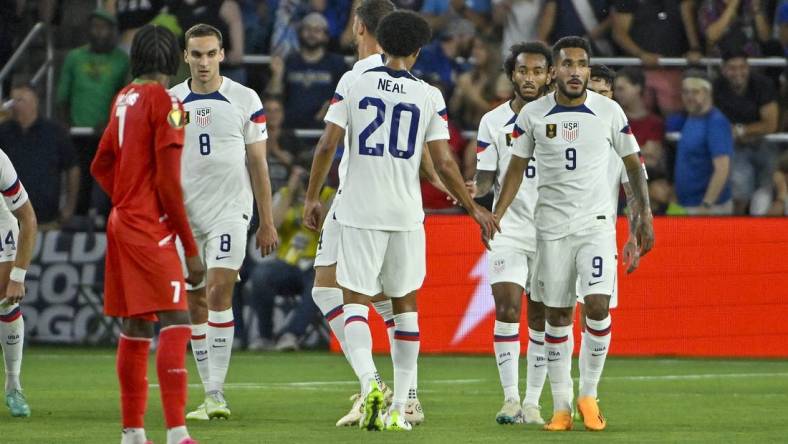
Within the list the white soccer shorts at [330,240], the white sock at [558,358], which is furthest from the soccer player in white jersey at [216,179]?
the white sock at [558,358]

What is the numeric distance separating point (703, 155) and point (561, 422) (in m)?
8.19

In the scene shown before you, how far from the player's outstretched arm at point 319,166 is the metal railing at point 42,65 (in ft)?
38.4

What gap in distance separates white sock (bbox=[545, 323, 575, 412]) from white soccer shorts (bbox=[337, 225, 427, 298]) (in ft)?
3.40

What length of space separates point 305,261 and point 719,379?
529cm

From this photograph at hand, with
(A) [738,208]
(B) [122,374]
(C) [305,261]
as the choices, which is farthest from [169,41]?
(A) [738,208]

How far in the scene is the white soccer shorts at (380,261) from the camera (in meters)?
9.77

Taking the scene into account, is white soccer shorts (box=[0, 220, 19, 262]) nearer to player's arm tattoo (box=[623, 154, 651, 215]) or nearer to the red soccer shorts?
the red soccer shorts

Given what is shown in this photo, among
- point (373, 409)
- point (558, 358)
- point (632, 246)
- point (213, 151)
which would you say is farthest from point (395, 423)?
point (213, 151)

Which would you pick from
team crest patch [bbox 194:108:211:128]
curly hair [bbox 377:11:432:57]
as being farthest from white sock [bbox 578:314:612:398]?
team crest patch [bbox 194:108:211:128]

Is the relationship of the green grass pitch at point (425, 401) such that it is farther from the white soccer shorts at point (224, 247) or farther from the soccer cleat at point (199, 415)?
the white soccer shorts at point (224, 247)

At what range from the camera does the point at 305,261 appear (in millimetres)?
17938

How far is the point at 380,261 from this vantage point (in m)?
9.81

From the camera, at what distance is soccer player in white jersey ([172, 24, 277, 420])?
36.3ft

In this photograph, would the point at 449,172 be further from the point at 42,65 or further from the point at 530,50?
the point at 42,65
